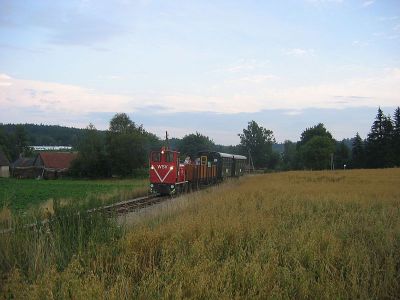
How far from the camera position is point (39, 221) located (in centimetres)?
799

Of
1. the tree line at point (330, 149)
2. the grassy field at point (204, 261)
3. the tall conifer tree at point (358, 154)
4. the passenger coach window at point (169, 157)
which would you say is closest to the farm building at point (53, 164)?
the tree line at point (330, 149)

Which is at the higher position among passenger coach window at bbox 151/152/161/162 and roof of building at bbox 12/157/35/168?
passenger coach window at bbox 151/152/161/162

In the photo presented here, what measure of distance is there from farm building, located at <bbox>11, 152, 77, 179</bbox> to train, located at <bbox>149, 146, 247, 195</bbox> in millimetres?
51396

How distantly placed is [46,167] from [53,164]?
1543mm

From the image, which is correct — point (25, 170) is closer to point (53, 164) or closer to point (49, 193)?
point (53, 164)

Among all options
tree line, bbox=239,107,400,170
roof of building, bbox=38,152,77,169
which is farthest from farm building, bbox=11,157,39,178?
tree line, bbox=239,107,400,170

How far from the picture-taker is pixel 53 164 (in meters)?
86.4

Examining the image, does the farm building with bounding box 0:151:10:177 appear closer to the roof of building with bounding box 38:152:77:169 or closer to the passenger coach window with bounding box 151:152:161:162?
the roof of building with bounding box 38:152:77:169

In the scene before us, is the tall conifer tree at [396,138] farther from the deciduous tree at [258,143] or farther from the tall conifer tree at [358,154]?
the deciduous tree at [258,143]

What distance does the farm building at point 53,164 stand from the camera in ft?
275

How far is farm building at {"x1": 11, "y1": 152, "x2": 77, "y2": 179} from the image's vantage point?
84.4m

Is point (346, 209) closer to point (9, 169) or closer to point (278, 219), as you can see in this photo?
point (278, 219)

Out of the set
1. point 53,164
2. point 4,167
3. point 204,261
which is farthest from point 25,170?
point 204,261

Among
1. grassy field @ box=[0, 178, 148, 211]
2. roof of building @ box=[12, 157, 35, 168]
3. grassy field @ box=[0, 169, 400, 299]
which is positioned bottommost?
grassy field @ box=[0, 178, 148, 211]
